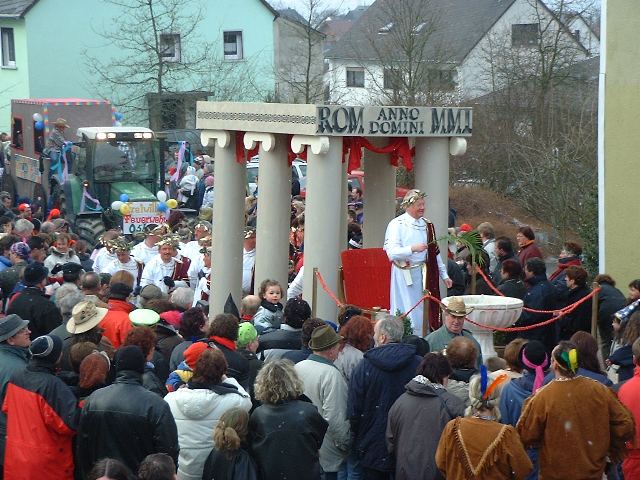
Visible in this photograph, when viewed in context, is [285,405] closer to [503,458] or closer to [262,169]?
[503,458]

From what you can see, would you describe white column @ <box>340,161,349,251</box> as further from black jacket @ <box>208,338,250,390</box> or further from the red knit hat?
the red knit hat

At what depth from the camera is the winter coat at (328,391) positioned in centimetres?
799

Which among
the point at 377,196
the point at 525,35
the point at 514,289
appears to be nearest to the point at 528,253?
the point at 514,289

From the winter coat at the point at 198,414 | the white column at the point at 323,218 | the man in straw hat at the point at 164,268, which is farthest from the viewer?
the man in straw hat at the point at 164,268

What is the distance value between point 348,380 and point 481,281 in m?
7.15

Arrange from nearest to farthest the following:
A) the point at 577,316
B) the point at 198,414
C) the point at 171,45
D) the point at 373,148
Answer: the point at 198,414 < the point at 577,316 < the point at 373,148 < the point at 171,45

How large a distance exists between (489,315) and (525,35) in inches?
1287

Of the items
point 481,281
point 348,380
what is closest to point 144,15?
point 481,281

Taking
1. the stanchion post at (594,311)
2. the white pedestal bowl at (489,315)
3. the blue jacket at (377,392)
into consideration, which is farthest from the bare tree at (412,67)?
the blue jacket at (377,392)

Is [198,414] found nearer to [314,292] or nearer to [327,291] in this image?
[327,291]

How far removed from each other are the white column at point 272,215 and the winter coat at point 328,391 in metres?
5.95

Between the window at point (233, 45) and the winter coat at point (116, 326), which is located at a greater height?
the window at point (233, 45)

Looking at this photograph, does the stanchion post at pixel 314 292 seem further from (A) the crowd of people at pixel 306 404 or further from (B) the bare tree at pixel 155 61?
(B) the bare tree at pixel 155 61

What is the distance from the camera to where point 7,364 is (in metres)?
7.98
